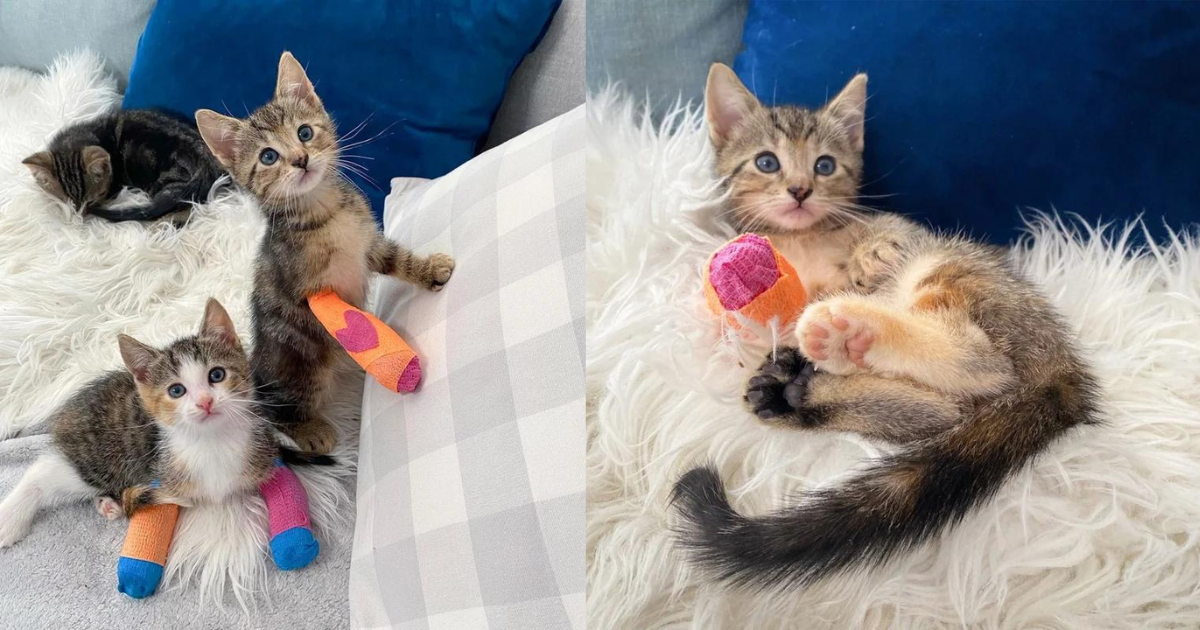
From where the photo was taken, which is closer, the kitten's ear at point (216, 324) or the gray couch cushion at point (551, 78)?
the kitten's ear at point (216, 324)

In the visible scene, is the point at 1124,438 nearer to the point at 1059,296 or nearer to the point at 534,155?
the point at 1059,296

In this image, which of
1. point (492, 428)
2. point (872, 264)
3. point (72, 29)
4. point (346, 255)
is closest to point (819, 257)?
point (872, 264)

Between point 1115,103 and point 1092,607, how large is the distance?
0.32 meters

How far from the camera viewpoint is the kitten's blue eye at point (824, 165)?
1.75 feet

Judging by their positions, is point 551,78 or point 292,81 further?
point 551,78

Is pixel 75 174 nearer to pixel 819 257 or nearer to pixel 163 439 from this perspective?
pixel 163 439

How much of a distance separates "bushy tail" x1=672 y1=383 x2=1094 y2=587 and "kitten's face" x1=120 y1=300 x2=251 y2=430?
642mm

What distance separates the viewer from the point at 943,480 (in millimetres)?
346

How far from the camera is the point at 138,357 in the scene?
80cm

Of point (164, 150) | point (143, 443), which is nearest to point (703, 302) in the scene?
point (143, 443)

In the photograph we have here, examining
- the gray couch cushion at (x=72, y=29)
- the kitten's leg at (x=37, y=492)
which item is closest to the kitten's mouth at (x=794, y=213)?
the kitten's leg at (x=37, y=492)

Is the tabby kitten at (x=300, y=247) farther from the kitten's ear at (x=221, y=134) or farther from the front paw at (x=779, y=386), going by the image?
the front paw at (x=779, y=386)

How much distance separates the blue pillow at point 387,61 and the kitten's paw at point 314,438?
34cm

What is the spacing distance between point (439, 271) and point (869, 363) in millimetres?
448
